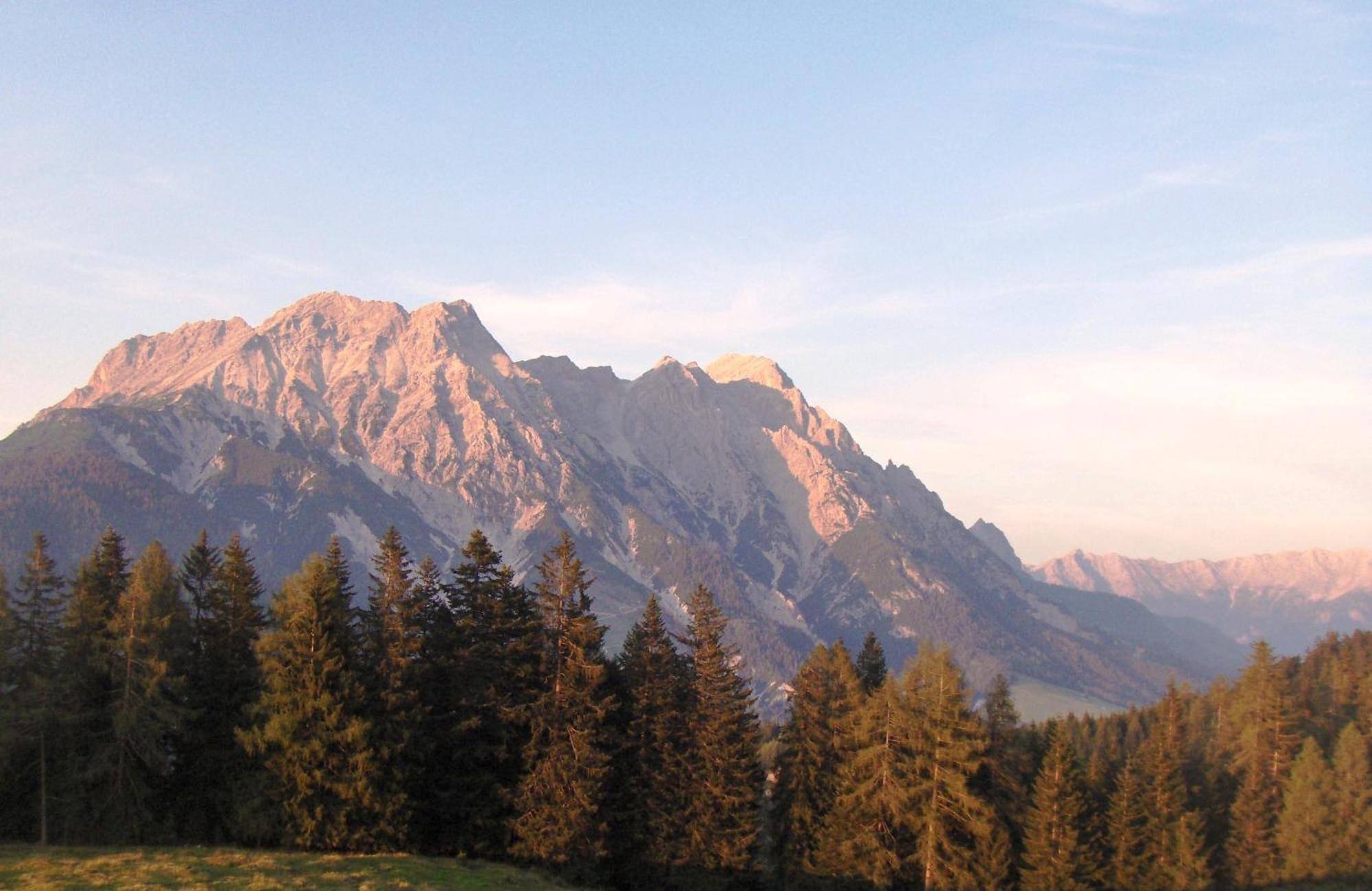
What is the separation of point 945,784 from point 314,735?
3721 cm

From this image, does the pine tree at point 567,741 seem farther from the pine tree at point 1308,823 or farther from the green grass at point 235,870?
the pine tree at point 1308,823

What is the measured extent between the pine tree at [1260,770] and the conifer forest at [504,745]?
24.4 feet

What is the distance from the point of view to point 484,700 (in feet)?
200

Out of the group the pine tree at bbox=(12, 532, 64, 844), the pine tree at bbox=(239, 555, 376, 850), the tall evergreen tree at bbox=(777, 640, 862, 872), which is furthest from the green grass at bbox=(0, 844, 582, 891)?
the tall evergreen tree at bbox=(777, 640, 862, 872)

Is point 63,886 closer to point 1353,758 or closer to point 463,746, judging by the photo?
point 463,746

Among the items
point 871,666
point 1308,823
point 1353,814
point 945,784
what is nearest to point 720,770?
point 945,784

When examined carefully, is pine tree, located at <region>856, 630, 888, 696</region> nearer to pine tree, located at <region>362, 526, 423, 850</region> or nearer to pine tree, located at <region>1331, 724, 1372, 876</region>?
pine tree, located at <region>362, 526, 423, 850</region>

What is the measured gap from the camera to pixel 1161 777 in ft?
255

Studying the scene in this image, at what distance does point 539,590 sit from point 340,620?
1156 centimetres

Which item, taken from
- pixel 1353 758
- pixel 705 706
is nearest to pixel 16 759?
pixel 705 706

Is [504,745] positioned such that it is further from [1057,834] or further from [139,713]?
[1057,834]

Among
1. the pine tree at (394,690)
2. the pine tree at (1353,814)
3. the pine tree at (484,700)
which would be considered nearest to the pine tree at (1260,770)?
the pine tree at (1353,814)

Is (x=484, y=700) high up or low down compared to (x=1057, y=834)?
up

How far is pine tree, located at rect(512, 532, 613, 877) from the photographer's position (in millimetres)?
59156
